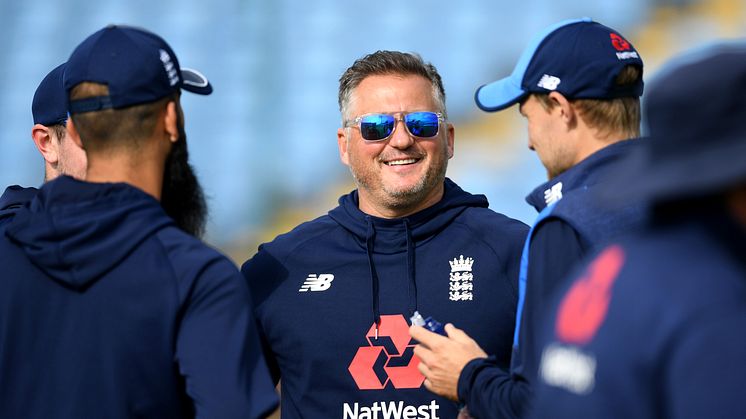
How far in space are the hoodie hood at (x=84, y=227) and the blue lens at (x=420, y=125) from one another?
3.64 feet

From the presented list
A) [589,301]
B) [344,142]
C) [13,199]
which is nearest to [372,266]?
[344,142]

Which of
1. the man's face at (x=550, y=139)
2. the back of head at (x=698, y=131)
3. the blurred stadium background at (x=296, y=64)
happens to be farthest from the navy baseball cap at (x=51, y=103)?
the blurred stadium background at (x=296, y=64)

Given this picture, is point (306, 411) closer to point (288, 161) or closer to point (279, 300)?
point (279, 300)

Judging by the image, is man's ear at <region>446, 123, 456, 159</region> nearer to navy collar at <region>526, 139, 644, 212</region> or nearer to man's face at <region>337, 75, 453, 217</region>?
man's face at <region>337, 75, 453, 217</region>

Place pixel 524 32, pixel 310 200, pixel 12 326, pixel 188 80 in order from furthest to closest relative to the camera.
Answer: pixel 524 32
pixel 310 200
pixel 188 80
pixel 12 326

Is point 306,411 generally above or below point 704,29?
below

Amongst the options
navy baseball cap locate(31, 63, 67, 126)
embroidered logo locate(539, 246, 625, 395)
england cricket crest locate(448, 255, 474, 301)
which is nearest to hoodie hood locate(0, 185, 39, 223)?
navy baseball cap locate(31, 63, 67, 126)

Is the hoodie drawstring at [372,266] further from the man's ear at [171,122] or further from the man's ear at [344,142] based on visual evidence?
the man's ear at [171,122]

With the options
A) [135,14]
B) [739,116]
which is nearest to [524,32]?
[135,14]

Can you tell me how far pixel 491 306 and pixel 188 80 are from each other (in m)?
1.02

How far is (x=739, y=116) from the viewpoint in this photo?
129 cm

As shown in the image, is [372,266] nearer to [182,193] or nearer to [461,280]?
[461,280]

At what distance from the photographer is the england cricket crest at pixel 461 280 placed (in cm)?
288

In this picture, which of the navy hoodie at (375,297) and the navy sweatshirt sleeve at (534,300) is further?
the navy hoodie at (375,297)
